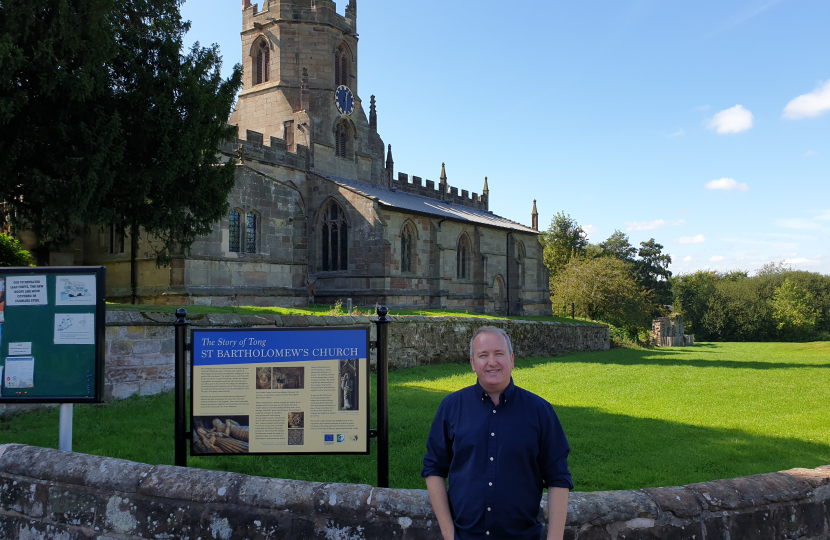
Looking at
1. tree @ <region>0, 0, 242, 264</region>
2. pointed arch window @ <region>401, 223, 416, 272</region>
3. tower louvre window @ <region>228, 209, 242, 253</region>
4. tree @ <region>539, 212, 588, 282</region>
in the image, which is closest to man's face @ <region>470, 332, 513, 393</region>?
tree @ <region>0, 0, 242, 264</region>

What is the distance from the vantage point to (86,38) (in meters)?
10.5

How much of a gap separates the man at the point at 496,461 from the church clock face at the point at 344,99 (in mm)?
29167

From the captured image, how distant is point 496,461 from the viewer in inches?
109

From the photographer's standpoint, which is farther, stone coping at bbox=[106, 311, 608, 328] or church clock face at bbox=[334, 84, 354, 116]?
church clock face at bbox=[334, 84, 354, 116]

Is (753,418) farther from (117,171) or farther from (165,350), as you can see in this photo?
(117,171)

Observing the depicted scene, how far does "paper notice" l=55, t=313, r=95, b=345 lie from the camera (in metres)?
4.55

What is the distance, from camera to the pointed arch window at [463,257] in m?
32.7

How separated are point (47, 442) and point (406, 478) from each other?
4220 mm

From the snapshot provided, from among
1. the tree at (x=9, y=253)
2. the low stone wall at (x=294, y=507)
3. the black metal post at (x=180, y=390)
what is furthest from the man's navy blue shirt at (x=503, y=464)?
the tree at (x=9, y=253)

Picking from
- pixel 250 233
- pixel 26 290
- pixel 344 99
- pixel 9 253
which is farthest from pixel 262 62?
pixel 26 290

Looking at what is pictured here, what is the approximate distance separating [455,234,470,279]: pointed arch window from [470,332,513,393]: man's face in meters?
29.4

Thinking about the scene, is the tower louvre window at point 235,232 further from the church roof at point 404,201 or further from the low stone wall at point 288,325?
the low stone wall at point 288,325

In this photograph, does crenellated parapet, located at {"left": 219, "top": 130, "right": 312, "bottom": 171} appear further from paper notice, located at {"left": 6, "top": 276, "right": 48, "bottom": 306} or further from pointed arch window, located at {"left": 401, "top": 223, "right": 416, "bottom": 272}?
paper notice, located at {"left": 6, "top": 276, "right": 48, "bottom": 306}

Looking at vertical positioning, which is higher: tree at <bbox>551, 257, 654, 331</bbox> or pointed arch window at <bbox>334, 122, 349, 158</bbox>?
pointed arch window at <bbox>334, 122, 349, 158</bbox>
